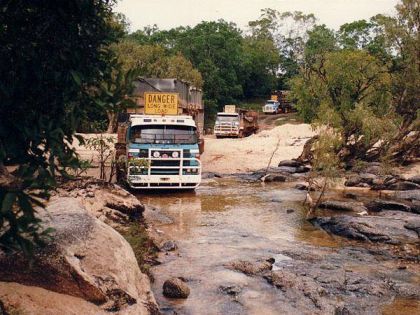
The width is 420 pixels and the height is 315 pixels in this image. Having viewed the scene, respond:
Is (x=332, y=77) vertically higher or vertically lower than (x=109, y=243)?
higher

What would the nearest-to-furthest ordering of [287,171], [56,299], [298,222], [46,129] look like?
[46,129]
[56,299]
[298,222]
[287,171]

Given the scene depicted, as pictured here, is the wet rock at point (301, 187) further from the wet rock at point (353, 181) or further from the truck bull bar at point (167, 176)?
the truck bull bar at point (167, 176)

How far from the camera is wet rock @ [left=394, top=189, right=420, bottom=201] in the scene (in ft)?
66.3

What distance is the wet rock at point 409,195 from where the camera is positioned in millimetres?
20203

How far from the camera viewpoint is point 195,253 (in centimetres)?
1124

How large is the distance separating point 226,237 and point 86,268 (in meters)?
7.20

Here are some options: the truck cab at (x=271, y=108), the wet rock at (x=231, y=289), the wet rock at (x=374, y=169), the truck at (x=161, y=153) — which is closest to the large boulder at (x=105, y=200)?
the wet rock at (x=231, y=289)

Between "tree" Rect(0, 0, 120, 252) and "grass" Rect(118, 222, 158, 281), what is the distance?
17.9 feet

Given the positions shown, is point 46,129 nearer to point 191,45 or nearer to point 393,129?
point 393,129

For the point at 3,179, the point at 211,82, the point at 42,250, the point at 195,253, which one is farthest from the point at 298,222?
the point at 211,82

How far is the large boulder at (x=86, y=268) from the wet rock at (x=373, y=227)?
8.35 metres

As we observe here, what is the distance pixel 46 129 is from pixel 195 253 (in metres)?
7.79

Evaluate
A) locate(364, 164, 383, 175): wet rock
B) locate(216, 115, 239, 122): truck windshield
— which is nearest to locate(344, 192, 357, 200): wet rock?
locate(364, 164, 383, 175): wet rock

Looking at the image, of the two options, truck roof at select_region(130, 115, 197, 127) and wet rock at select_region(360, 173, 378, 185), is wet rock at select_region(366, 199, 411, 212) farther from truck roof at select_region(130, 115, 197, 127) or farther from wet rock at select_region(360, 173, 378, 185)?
truck roof at select_region(130, 115, 197, 127)
